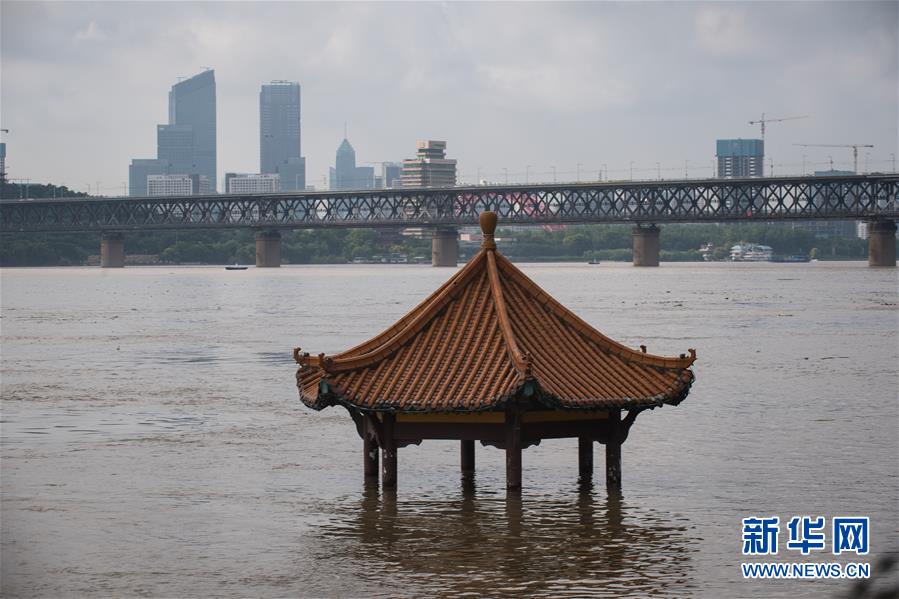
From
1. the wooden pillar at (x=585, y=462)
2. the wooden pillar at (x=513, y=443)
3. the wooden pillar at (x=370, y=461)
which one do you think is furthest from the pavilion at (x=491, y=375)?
the wooden pillar at (x=585, y=462)

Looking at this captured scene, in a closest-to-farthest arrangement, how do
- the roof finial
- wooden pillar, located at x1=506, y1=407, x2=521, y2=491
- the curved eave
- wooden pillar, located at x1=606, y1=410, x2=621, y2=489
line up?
the curved eave, wooden pillar, located at x1=506, y1=407, x2=521, y2=491, wooden pillar, located at x1=606, y1=410, x2=621, y2=489, the roof finial

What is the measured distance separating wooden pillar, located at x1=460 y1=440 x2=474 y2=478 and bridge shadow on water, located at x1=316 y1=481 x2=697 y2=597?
3.99ft

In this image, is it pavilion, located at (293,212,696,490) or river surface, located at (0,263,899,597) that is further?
pavilion, located at (293,212,696,490)

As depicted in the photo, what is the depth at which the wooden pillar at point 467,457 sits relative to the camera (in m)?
24.5

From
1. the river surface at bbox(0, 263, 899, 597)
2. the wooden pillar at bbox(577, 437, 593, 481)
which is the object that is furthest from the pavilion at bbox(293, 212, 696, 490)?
the wooden pillar at bbox(577, 437, 593, 481)

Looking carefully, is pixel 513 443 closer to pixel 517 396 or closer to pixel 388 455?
pixel 517 396

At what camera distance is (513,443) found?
20250 mm

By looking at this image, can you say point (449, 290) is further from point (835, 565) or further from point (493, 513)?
point (835, 565)

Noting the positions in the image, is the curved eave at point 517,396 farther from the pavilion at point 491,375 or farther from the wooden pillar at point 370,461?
the wooden pillar at point 370,461

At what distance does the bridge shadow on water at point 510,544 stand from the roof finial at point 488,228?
11.4 ft

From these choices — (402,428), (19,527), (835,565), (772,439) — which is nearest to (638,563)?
(835,565)

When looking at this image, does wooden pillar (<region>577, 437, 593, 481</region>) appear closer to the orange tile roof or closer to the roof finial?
the orange tile roof

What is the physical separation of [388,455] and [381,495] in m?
1.25

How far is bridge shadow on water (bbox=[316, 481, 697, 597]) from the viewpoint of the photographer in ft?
57.1
